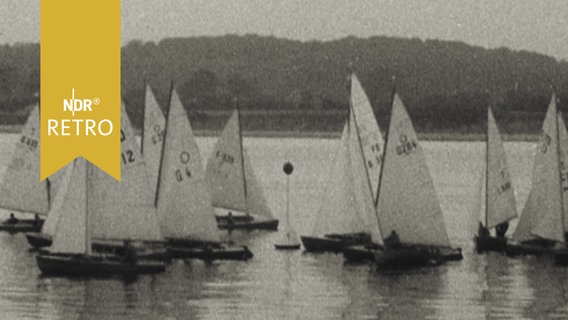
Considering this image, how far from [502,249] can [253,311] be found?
17.8 metres

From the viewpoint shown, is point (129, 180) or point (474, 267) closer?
point (129, 180)

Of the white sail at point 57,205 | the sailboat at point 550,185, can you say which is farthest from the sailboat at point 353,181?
the white sail at point 57,205

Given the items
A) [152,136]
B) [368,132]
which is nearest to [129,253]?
[152,136]

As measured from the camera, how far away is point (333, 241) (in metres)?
57.6

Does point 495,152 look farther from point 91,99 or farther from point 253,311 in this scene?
point 253,311

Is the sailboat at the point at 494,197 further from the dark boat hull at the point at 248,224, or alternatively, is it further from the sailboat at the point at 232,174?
the dark boat hull at the point at 248,224

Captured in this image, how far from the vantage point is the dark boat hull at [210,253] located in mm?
53875

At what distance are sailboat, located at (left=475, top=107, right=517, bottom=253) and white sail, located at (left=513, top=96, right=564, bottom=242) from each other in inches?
159

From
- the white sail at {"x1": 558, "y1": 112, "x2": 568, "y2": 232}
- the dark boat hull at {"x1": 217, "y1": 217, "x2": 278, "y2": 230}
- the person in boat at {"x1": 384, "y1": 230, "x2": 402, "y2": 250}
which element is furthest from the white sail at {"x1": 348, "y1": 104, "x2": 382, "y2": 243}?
the dark boat hull at {"x1": 217, "y1": 217, "x2": 278, "y2": 230}

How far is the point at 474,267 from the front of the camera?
55.7m

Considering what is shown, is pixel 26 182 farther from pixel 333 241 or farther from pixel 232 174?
pixel 333 241

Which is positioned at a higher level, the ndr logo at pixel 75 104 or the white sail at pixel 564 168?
the ndr logo at pixel 75 104

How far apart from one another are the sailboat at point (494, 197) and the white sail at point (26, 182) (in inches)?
644

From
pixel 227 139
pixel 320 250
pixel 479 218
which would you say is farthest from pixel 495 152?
pixel 227 139
